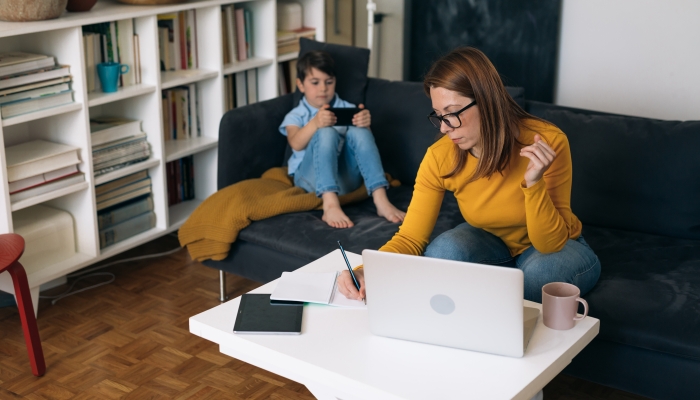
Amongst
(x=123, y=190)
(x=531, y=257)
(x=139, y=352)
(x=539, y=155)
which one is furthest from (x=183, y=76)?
(x=539, y=155)

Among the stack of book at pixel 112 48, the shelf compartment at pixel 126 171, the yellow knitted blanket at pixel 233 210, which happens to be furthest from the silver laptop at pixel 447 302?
the stack of book at pixel 112 48

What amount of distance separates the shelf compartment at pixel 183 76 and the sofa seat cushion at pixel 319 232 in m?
0.81

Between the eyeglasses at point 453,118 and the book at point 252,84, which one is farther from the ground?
the eyeglasses at point 453,118

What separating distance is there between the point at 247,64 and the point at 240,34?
0.45 ft

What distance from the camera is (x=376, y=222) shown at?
2639 mm

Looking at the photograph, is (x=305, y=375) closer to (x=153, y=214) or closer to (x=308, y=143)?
(x=308, y=143)

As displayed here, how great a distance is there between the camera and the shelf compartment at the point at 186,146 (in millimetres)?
3223

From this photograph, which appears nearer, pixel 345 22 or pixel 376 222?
pixel 376 222

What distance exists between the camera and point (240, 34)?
3482mm

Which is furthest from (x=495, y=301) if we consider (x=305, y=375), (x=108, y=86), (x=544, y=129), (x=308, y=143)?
(x=108, y=86)

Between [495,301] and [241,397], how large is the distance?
3.59 ft

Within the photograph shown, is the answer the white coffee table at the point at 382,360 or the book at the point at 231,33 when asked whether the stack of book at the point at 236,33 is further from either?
the white coffee table at the point at 382,360

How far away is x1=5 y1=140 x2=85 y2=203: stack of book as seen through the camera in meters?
2.63

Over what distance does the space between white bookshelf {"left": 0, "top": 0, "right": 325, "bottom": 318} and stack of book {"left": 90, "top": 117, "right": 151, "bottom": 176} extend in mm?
33
